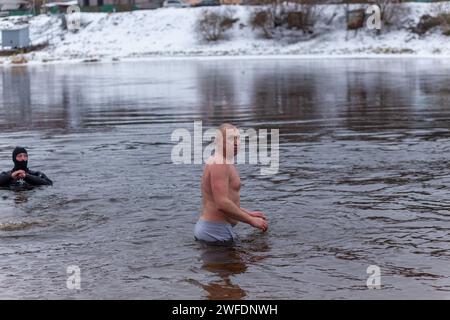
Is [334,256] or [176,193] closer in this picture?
[334,256]

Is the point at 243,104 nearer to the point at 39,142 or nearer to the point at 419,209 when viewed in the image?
the point at 39,142

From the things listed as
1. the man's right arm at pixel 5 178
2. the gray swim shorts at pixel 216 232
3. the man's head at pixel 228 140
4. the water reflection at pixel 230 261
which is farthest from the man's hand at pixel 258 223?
the man's right arm at pixel 5 178

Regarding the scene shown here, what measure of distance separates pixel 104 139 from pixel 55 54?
5656 cm

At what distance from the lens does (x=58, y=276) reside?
7922 mm

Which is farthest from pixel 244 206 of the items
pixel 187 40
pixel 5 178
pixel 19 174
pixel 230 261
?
pixel 187 40

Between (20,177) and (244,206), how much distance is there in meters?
3.89

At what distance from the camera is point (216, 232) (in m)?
8.92

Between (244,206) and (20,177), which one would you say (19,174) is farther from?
(244,206)

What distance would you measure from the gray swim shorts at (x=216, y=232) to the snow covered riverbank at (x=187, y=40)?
53536 millimetres

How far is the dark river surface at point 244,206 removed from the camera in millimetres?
7695

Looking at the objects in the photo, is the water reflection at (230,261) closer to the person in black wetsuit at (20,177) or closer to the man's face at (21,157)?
the person in black wetsuit at (20,177)

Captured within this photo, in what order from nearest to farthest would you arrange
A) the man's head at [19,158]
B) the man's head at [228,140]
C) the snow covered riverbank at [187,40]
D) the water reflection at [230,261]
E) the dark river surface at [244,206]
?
the water reflection at [230,261], the dark river surface at [244,206], the man's head at [228,140], the man's head at [19,158], the snow covered riverbank at [187,40]
